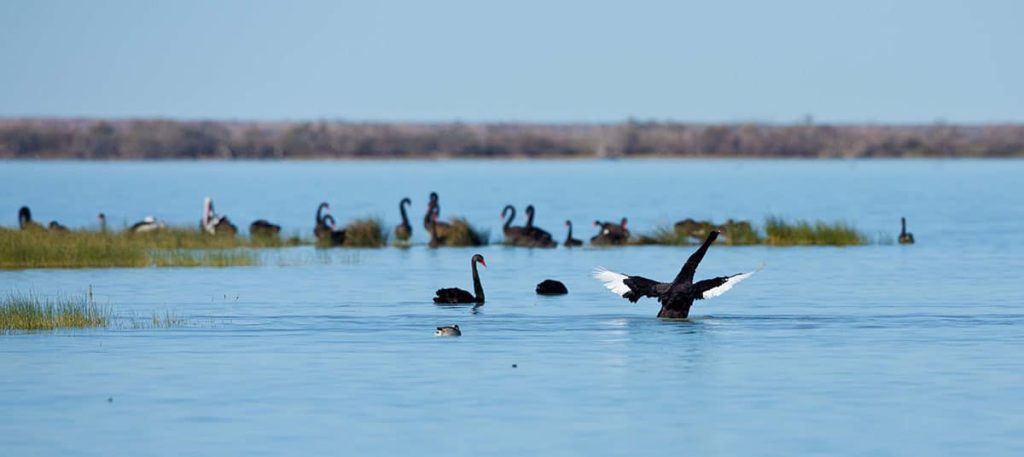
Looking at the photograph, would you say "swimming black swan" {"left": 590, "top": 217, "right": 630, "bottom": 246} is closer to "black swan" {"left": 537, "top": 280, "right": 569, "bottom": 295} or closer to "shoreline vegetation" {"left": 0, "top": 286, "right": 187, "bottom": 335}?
"black swan" {"left": 537, "top": 280, "right": 569, "bottom": 295}

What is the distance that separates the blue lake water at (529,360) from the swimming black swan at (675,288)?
0.28 metres

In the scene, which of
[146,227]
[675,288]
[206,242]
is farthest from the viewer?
[146,227]

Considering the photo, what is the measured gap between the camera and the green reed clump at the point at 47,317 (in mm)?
23328

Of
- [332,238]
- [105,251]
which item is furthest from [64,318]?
[332,238]

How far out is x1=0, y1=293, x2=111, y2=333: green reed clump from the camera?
2333 centimetres

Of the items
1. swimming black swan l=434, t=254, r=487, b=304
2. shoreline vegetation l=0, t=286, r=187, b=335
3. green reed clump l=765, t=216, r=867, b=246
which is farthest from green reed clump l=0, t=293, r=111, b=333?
green reed clump l=765, t=216, r=867, b=246

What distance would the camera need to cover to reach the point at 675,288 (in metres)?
24.5

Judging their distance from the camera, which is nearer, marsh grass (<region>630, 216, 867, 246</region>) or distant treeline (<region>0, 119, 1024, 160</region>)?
marsh grass (<region>630, 216, 867, 246</region>)

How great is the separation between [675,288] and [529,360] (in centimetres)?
427

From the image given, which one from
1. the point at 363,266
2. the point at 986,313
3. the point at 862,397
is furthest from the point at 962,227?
the point at 862,397

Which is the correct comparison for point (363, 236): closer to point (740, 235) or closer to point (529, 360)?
point (740, 235)

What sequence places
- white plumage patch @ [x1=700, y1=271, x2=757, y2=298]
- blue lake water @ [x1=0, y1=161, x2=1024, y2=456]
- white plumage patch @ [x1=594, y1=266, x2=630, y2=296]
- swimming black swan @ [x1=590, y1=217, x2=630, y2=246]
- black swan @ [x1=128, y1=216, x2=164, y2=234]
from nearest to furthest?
blue lake water @ [x1=0, y1=161, x2=1024, y2=456] → white plumage patch @ [x1=700, y1=271, x2=757, y2=298] → white plumage patch @ [x1=594, y1=266, x2=630, y2=296] → black swan @ [x1=128, y1=216, x2=164, y2=234] → swimming black swan @ [x1=590, y1=217, x2=630, y2=246]

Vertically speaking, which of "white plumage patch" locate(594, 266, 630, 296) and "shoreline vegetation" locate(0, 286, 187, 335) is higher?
"white plumage patch" locate(594, 266, 630, 296)

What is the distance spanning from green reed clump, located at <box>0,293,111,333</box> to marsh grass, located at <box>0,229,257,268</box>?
28.4ft
